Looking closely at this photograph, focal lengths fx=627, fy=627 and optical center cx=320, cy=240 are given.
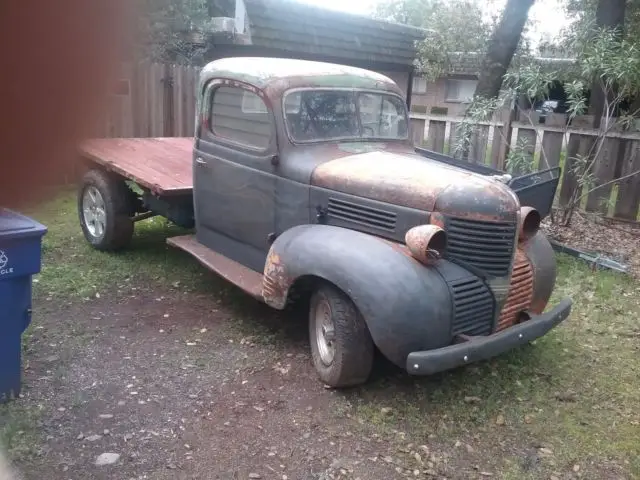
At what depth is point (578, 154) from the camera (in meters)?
7.54

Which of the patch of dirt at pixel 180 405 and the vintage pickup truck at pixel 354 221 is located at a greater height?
the vintage pickup truck at pixel 354 221

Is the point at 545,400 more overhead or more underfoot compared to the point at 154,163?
more underfoot

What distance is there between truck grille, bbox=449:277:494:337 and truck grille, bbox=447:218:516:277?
0.43 ft

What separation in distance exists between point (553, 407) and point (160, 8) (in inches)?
149

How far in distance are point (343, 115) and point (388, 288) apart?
1872mm

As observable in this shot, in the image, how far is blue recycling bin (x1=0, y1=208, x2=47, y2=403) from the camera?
123 inches

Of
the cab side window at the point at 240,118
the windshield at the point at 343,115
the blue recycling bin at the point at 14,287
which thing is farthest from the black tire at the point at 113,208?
the blue recycling bin at the point at 14,287

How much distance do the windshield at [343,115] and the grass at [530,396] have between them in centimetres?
154

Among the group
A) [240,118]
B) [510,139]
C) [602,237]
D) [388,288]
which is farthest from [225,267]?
[510,139]

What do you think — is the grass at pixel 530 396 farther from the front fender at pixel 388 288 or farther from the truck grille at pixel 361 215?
the truck grille at pixel 361 215

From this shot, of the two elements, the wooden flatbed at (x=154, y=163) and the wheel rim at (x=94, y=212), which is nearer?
the wooden flatbed at (x=154, y=163)

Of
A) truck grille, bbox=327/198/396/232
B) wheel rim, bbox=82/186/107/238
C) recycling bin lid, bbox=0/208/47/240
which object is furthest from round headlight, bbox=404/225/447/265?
wheel rim, bbox=82/186/107/238

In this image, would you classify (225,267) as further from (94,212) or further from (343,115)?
(94,212)

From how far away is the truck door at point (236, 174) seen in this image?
15.1 feet
